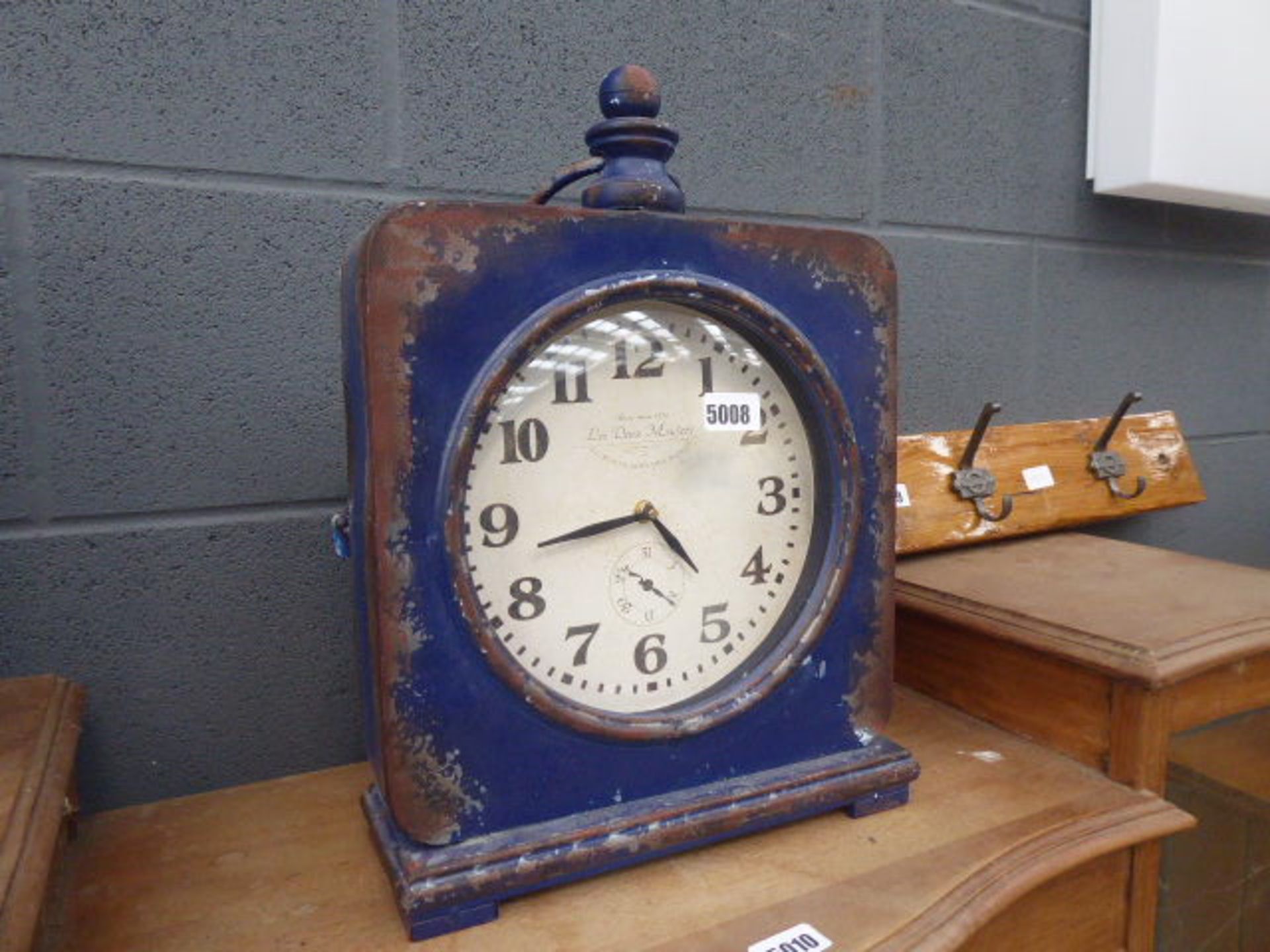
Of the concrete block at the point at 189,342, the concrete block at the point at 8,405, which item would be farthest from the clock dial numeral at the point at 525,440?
the concrete block at the point at 8,405

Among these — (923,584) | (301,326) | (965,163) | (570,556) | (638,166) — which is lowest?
(923,584)

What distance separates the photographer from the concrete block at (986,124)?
1.17 metres

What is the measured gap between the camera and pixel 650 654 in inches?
26.4

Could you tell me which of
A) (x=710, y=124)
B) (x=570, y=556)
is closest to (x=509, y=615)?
(x=570, y=556)

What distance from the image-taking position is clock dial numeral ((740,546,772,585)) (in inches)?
27.6

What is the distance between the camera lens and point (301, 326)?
851mm

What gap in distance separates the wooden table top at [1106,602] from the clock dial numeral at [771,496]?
0.31 meters

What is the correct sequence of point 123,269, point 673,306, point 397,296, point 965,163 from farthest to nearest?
point 965,163
point 123,269
point 673,306
point 397,296

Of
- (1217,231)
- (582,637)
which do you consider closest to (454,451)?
(582,637)

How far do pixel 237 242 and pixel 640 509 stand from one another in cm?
47

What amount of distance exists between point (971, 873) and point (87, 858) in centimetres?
68

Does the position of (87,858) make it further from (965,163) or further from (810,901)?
(965,163)

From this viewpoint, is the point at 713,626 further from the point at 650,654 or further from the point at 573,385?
the point at 573,385

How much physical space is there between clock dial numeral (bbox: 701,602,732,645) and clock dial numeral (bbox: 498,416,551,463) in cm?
18
